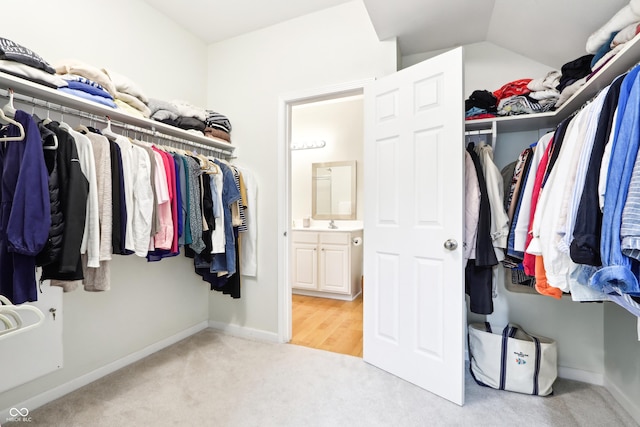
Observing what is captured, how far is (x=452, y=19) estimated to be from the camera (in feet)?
6.79

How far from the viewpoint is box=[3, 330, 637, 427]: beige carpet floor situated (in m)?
1.59

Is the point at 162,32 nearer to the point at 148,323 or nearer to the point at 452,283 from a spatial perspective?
the point at 148,323

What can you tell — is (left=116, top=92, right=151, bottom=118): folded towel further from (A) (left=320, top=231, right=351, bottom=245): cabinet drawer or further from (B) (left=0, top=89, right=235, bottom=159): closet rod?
(A) (left=320, top=231, right=351, bottom=245): cabinet drawer

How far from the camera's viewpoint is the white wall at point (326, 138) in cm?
438

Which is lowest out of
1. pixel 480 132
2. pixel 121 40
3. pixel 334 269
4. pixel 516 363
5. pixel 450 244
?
pixel 516 363

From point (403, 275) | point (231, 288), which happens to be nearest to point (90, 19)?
point (231, 288)

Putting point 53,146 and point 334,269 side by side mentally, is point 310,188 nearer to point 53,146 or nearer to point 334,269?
point 334,269

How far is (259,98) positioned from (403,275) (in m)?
1.93

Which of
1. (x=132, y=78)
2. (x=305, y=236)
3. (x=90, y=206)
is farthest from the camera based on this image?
(x=305, y=236)

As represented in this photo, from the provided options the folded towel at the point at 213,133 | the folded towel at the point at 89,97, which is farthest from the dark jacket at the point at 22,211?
the folded towel at the point at 213,133

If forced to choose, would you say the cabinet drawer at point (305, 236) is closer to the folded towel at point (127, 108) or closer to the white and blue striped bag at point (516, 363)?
the white and blue striped bag at point (516, 363)

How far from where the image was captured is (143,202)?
171 cm

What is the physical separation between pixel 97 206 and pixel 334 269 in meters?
2.71

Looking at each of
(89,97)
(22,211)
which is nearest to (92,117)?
(89,97)
